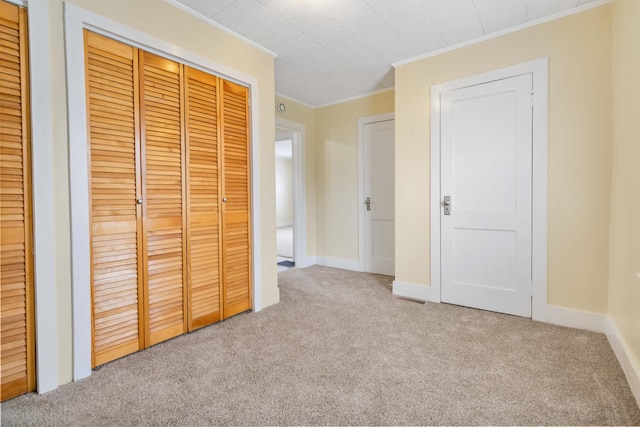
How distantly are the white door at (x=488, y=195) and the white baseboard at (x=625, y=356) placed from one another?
49 centimetres

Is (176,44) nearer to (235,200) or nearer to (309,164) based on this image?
(235,200)

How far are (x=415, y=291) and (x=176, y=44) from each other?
2869 millimetres

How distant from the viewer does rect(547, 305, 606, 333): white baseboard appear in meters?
2.17

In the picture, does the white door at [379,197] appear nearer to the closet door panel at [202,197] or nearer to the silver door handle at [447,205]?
the silver door handle at [447,205]

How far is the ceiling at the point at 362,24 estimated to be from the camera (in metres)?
2.09

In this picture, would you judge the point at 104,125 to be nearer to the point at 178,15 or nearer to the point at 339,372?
the point at 178,15

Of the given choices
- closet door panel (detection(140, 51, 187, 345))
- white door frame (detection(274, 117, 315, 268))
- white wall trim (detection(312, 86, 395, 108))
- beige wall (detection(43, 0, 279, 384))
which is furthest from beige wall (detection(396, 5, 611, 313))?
closet door panel (detection(140, 51, 187, 345))

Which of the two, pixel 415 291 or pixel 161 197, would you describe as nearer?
pixel 161 197

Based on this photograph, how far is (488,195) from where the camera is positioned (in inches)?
101

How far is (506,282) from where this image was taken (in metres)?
2.53

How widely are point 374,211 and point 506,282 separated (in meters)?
1.80

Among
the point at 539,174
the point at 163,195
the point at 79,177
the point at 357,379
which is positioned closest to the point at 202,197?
the point at 163,195

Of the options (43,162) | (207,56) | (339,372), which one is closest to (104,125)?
(43,162)

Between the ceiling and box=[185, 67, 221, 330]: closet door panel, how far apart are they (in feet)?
1.80
